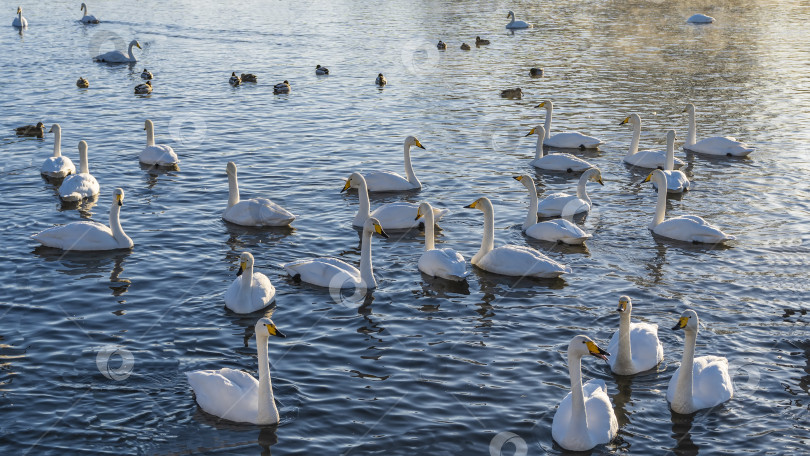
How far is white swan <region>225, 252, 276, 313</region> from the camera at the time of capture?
48.2ft

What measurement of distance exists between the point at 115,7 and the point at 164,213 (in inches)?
1733

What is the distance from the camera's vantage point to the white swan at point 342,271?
1567 cm

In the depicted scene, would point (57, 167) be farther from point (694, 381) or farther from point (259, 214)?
point (694, 381)

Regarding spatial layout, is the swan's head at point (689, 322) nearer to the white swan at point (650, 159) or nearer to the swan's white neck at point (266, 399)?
the swan's white neck at point (266, 399)

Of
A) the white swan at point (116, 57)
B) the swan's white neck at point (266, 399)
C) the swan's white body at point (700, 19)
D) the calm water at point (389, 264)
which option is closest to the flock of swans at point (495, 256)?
the swan's white neck at point (266, 399)

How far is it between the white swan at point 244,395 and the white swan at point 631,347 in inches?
185

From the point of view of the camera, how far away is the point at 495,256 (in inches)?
655

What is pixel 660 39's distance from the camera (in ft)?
151

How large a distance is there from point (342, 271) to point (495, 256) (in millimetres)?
2844

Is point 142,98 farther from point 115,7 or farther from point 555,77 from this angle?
point 115,7

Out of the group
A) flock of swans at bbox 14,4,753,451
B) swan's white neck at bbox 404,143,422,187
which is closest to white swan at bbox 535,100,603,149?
flock of swans at bbox 14,4,753,451

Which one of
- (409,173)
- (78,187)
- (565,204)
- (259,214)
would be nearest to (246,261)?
(259,214)

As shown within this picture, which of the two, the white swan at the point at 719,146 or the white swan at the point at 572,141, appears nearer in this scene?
the white swan at the point at 719,146

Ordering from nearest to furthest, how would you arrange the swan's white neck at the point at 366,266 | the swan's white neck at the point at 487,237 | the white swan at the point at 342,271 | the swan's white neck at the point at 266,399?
1. the swan's white neck at the point at 266,399
2. the white swan at the point at 342,271
3. the swan's white neck at the point at 366,266
4. the swan's white neck at the point at 487,237
